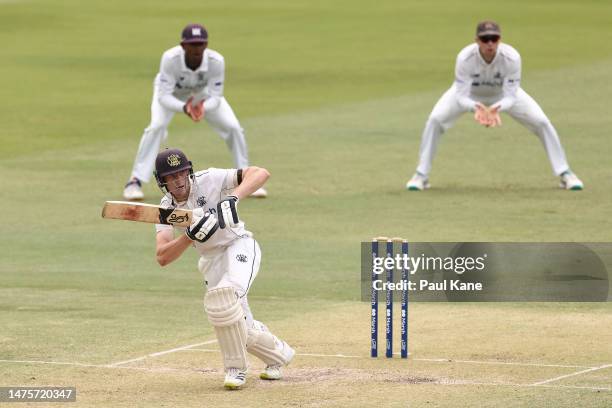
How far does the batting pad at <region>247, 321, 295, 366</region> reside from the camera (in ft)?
29.4

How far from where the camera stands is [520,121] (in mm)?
17500

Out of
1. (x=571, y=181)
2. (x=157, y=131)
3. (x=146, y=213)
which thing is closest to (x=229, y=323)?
(x=146, y=213)

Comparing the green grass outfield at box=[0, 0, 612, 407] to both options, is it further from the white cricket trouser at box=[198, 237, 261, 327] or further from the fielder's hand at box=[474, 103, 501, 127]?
the fielder's hand at box=[474, 103, 501, 127]

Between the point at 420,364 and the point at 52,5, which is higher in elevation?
the point at 52,5

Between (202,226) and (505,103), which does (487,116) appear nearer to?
(505,103)

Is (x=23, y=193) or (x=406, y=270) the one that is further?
(x=23, y=193)

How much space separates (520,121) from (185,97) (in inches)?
159

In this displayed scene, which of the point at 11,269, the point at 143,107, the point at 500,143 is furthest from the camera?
the point at 143,107

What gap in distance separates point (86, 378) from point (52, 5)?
3490 cm

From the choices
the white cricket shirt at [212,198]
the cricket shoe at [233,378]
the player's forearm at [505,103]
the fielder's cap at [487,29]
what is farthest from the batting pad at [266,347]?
the fielder's cap at [487,29]

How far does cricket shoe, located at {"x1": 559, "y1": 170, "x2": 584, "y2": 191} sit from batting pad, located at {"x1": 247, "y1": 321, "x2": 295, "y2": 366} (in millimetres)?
9111

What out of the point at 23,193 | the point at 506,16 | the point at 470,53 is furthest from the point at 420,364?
the point at 506,16

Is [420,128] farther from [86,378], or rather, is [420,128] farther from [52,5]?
[52,5]

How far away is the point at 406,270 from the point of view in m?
9.41
